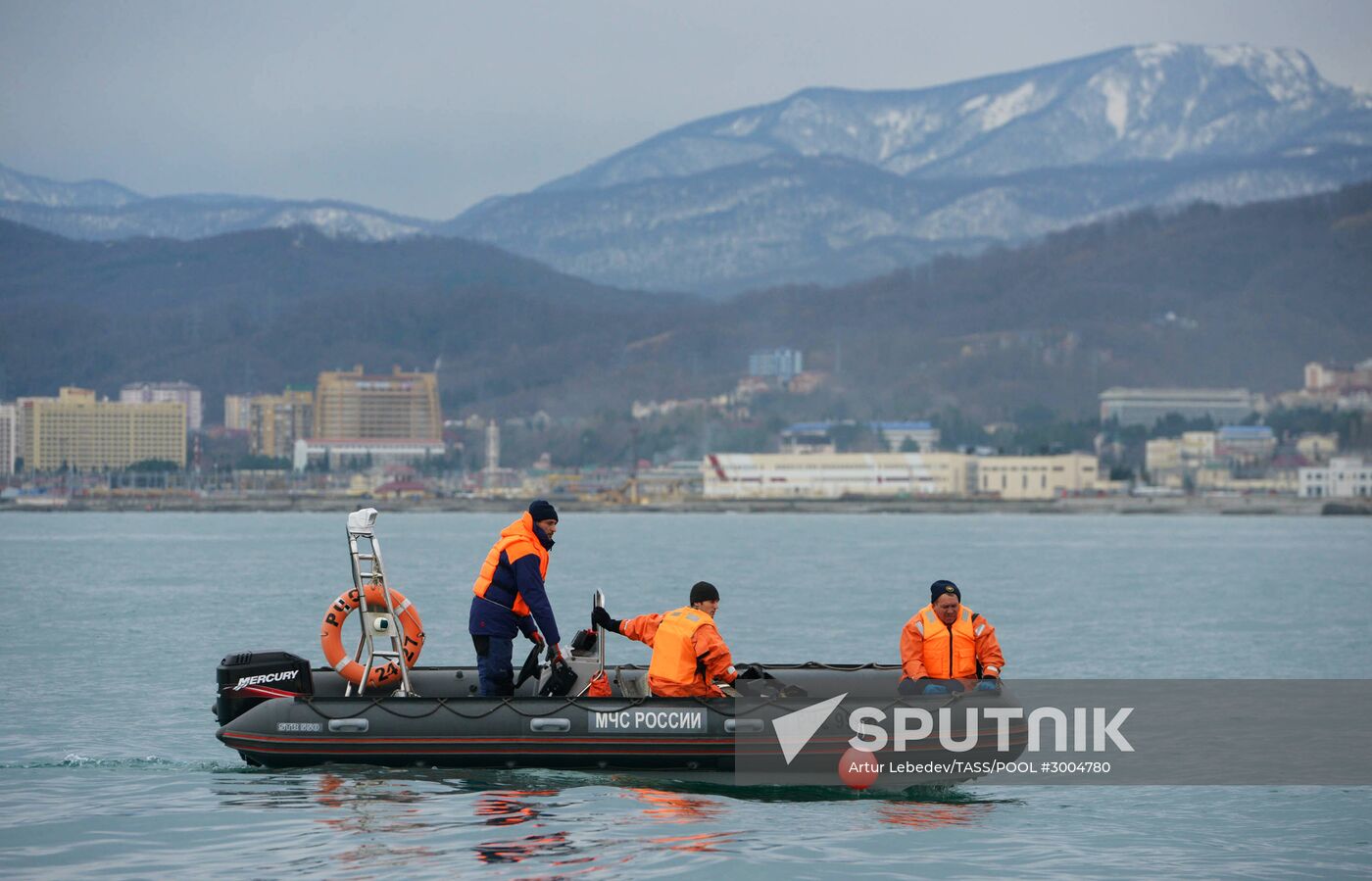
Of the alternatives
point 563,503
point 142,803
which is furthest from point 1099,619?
point 563,503

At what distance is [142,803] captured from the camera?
16.0 meters

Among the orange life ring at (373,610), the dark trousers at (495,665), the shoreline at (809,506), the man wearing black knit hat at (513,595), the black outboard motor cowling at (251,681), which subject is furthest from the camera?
the shoreline at (809,506)

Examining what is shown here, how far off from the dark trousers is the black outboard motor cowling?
183 cm

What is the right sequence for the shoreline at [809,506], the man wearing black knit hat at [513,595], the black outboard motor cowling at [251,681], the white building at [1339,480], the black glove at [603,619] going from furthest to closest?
the white building at [1339,480] < the shoreline at [809,506] < the black outboard motor cowling at [251,681] < the man wearing black knit hat at [513,595] < the black glove at [603,619]

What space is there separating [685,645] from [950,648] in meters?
2.31

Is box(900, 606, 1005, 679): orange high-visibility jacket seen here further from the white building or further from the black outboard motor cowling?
the white building

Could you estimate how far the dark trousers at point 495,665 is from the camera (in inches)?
632

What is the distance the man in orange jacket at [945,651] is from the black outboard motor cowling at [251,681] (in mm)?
5542

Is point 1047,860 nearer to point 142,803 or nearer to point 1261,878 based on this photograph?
point 1261,878

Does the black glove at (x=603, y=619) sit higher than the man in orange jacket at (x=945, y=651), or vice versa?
the black glove at (x=603, y=619)

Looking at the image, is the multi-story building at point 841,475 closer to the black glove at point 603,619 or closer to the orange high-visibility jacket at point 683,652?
the orange high-visibility jacket at point 683,652

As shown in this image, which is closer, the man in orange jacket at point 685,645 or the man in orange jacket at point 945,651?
the man in orange jacket at point 685,645

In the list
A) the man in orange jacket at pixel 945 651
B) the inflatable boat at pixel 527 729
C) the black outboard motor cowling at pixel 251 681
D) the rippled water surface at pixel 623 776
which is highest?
the man in orange jacket at pixel 945 651

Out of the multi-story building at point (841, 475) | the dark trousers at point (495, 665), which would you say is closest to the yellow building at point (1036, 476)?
the multi-story building at point (841, 475)
